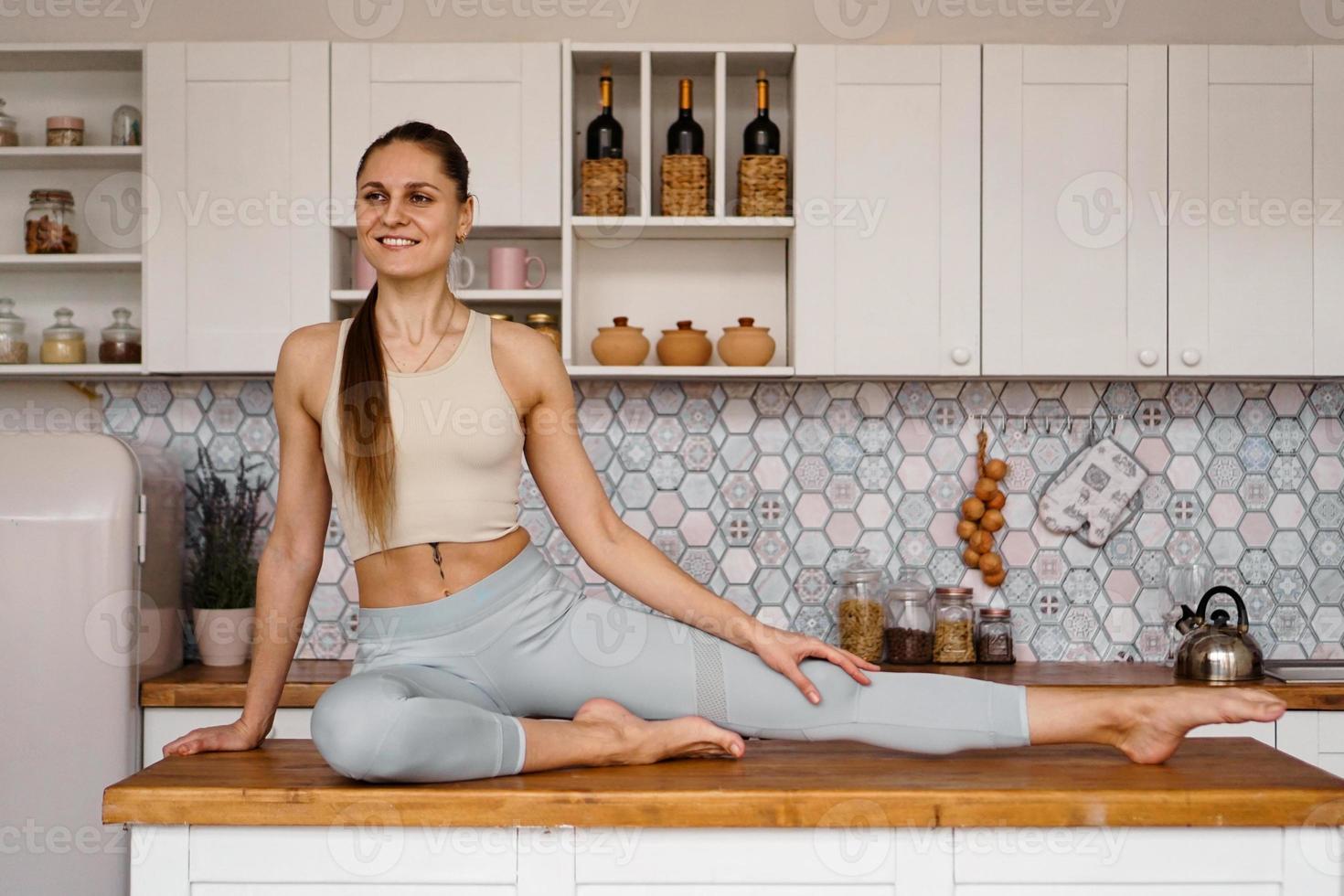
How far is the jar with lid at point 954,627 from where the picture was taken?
9.89ft

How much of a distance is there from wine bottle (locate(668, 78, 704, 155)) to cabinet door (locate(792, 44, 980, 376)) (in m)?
0.27

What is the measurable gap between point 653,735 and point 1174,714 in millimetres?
742

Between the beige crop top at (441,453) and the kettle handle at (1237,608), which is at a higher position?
the beige crop top at (441,453)

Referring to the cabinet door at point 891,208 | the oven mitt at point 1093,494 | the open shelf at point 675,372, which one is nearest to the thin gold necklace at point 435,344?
the open shelf at point 675,372

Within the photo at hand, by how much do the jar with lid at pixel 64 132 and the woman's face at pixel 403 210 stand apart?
151cm

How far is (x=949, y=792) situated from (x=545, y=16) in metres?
2.31

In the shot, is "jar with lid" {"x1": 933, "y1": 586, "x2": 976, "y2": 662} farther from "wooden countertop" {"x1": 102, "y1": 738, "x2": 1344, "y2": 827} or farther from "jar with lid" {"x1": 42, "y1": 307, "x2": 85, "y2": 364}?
"jar with lid" {"x1": 42, "y1": 307, "x2": 85, "y2": 364}

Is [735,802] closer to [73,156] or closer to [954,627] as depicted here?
[954,627]

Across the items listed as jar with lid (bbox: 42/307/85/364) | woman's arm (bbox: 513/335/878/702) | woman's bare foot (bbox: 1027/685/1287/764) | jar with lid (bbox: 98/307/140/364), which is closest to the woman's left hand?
woman's arm (bbox: 513/335/878/702)

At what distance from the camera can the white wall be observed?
10.3ft

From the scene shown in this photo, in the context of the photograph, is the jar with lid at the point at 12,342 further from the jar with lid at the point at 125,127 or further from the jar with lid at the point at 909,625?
the jar with lid at the point at 909,625

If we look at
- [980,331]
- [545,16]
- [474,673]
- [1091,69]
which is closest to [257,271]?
[545,16]

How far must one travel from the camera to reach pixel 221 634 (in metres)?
2.91

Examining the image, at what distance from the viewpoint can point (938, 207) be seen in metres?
2.86
